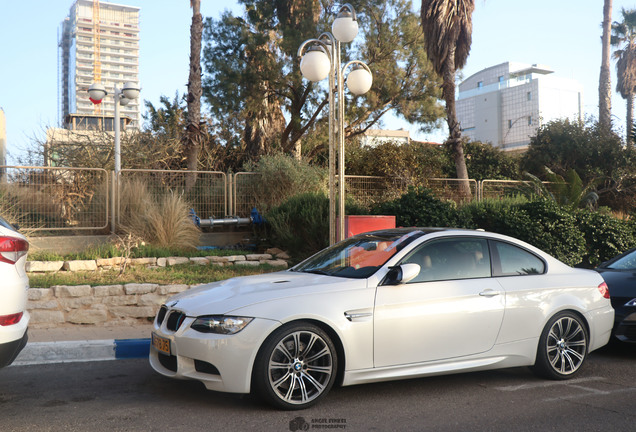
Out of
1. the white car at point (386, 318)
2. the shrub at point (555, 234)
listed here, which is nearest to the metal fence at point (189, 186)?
the shrub at point (555, 234)

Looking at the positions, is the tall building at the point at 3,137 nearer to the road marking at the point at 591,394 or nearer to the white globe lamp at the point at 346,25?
the white globe lamp at the point at 346,25

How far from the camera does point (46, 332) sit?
298 inches

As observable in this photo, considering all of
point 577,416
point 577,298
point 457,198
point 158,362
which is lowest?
point 577,416

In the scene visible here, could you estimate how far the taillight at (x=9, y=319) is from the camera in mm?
4164

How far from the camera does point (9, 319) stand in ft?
13.9

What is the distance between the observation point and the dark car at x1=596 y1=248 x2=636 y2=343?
6578mm

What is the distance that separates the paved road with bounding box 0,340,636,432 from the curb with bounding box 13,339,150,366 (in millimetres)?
453

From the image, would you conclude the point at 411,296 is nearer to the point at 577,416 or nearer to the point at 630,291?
the point at 577,416

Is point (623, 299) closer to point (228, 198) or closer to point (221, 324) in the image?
point (221, 324)

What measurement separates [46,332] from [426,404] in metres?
5.16

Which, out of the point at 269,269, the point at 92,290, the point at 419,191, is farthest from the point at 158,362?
the point at 419,191

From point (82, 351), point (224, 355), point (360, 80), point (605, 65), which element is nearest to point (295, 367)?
point (224, 355)

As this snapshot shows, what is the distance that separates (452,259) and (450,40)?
50.5 feet

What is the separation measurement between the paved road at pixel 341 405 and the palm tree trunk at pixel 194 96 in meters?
10.4
